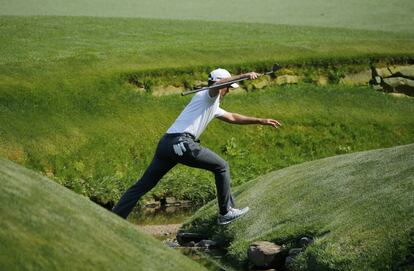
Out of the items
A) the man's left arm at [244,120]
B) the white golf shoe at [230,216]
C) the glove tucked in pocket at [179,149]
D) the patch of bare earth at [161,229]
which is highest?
the man's left arm at [244,120]

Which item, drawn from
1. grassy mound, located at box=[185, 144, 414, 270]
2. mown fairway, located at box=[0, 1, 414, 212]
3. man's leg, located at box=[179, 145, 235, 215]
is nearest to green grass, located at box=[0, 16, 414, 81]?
mown fairway, located at box=[0, 1, 414, 212]

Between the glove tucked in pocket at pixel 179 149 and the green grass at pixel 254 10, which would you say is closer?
the glove tucked in pocket at pixel 179 149

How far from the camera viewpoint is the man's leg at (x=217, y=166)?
17594 millimetres

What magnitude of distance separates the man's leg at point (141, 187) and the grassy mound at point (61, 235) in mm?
3315

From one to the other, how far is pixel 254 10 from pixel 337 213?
36.2 m

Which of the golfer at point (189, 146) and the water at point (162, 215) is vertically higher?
the golfer at point (189, 146)

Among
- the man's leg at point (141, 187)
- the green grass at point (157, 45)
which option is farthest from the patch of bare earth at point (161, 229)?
the green grass at point (157, 45)

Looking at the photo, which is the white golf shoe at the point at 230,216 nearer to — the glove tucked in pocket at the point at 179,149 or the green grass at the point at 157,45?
the glove tucked in pocket at the point at 179,149

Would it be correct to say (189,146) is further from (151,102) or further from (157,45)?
(157,45)

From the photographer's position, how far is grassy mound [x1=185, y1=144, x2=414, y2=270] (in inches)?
570

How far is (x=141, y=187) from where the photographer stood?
17844 millimetres

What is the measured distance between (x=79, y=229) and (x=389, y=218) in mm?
5114

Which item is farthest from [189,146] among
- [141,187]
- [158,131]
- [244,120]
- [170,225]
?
[158,131]

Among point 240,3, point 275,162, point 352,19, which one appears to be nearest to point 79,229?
point 275,162
